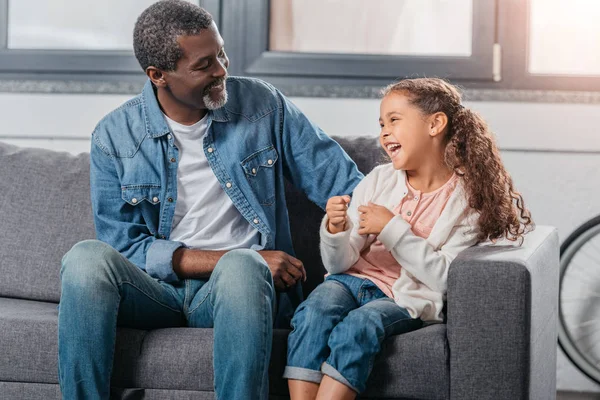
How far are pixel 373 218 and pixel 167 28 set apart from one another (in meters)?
0.64

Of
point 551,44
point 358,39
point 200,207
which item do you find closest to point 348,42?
point 358,39

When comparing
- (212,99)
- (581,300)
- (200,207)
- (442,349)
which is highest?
(212,99)

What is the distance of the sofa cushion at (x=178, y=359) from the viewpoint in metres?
1.67

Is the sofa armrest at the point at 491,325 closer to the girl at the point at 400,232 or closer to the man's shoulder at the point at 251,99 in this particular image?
the girl at the point at 400,232

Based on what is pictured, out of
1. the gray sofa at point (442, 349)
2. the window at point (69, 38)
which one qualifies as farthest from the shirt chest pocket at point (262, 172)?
the window at point (69, 38)

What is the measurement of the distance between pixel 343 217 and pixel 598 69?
1.36m

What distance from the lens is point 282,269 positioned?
6.11 feet

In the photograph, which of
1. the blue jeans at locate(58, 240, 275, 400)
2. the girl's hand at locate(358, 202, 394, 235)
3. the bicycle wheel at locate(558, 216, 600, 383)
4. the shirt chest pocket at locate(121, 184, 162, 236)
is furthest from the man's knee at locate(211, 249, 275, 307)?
the bicycle wheel at locate(558, 216, 600, 383)

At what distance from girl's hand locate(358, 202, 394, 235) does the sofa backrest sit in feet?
1.29

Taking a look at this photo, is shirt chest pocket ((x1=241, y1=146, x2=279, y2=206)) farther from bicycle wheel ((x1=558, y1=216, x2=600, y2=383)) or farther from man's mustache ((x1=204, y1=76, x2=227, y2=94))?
bicycle wheel ((x1=558, y1=216, x2=600, y2=383))

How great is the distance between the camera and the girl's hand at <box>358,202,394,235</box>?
178 cm

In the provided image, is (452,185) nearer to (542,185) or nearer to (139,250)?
(139,250)

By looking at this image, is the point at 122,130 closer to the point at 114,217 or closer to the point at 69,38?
the point at 114,217

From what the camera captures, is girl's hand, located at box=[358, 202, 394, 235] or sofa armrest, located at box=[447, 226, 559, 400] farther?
girl's hand, located at box=[358, 202, 394, 235]
